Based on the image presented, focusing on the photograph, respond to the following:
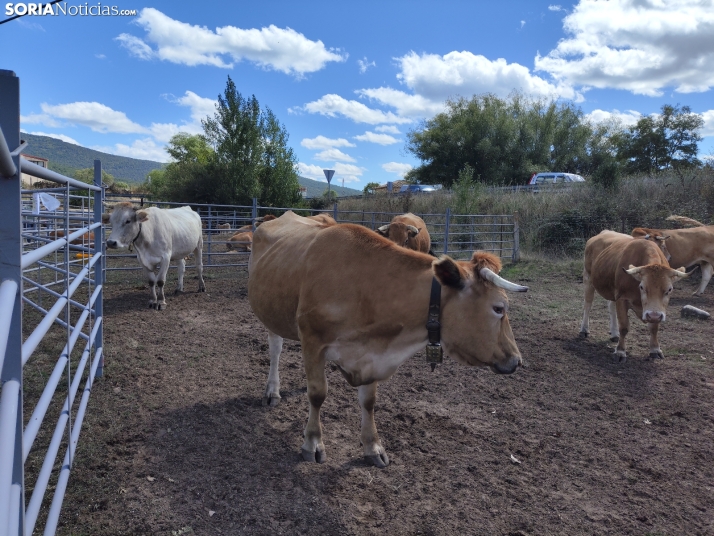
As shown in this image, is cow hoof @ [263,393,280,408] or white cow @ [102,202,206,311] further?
white cow @ [102,202,206,311]

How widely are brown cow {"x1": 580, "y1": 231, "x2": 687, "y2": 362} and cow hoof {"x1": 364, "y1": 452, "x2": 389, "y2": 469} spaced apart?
3.92 meters

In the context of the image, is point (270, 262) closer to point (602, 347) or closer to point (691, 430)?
point (691, 430)

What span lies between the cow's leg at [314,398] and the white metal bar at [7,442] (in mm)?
2276

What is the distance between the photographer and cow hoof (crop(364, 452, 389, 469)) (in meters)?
3.47

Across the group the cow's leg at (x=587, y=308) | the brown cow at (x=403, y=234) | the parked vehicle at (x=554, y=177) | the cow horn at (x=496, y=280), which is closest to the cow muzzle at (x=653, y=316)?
the cow's leg at (x=587, y=308)

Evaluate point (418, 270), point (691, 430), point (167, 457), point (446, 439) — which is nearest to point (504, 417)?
point (446, 439)

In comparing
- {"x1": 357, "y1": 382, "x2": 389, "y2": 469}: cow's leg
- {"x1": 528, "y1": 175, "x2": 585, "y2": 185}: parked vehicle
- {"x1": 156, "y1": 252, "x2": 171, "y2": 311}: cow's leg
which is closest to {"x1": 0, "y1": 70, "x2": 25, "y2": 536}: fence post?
{"x1": 357, "y1": 382, "x2": 389, "y2": 469}: cow's leg

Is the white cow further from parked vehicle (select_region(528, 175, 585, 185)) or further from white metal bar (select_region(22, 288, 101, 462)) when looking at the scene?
parked vehicle (select_region(528, 175, 585, 185))

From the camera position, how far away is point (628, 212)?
1593 cm

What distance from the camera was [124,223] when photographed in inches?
320

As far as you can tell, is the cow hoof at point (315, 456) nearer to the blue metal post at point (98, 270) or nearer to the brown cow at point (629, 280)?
the blue metal post at point (98, 270)

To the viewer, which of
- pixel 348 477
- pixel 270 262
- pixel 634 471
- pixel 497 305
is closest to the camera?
pixel 497 305

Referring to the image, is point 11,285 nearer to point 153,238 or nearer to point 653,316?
point 653,316

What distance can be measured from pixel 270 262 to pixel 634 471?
328cm
